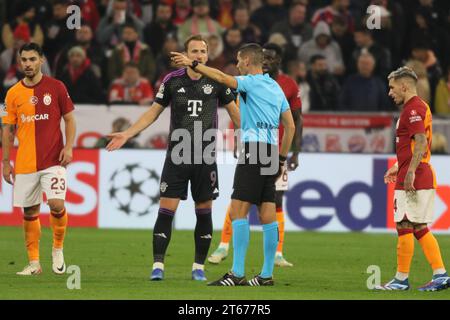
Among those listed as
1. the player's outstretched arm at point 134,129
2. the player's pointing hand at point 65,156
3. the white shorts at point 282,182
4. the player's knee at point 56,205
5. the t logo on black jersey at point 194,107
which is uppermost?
the t logo on black jersey at point 194,107

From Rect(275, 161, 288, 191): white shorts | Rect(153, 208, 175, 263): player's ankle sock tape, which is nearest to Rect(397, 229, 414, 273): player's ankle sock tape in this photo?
Rect(153, 208, 175, 263): player's ankle sock tape

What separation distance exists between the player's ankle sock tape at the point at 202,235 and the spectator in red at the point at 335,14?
1166cm

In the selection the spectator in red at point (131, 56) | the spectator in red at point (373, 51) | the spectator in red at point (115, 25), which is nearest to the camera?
the spectator in red at point (131, 56)

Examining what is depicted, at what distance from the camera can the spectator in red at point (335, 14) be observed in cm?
2309

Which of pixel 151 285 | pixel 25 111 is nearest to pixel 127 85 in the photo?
pixel 25 111

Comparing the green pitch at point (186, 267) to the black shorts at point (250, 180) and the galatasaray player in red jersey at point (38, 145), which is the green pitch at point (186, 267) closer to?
the galatasaray player in red jersey at point (38, 145)

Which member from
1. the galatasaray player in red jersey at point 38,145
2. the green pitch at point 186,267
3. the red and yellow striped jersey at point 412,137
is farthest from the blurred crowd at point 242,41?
the red and yellow striped jersey at point 412,137

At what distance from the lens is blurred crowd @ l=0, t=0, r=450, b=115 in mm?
21516

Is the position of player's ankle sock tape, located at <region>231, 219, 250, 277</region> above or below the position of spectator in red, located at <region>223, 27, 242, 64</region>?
below

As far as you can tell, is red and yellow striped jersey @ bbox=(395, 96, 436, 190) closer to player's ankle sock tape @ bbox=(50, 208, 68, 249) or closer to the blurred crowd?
player's ankle sock tape @ bbox=(50, 208, 68, 249)

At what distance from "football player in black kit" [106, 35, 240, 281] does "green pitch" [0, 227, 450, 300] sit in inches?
18.0

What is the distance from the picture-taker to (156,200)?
734 inches

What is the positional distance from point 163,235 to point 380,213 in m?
7.62

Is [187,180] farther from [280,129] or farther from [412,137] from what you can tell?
[280,129]
